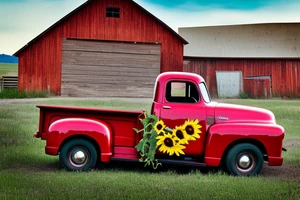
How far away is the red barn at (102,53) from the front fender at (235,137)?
20950mm

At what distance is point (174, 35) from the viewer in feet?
100

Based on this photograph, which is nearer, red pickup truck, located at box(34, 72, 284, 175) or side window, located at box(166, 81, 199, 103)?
red pickup truck, located at box(34, 72, 284, 175)

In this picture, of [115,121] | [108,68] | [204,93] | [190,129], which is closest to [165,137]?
[190,129]

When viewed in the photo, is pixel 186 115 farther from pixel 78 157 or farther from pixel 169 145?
→ pixel 78 157

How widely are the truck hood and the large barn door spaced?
68.0 feet

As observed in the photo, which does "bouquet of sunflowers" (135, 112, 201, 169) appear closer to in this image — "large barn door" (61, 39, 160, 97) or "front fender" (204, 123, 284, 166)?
"front fender" (204, 123, 284, 166)

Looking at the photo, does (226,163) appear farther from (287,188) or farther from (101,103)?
(101,103)

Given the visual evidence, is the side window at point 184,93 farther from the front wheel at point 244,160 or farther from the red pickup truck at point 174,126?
the front wheel at point 244,160

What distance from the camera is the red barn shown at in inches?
1168

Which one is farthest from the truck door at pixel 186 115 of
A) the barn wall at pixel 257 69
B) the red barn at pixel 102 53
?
the barn wall at pixel 257 69

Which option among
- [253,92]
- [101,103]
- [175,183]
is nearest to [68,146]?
[175,183]

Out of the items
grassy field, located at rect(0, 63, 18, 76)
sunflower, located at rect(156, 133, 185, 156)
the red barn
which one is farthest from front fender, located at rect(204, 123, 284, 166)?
grassy field, located at rect(0, 63, 18, 76)

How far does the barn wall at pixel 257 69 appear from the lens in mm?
36344

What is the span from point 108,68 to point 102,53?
91 cm
